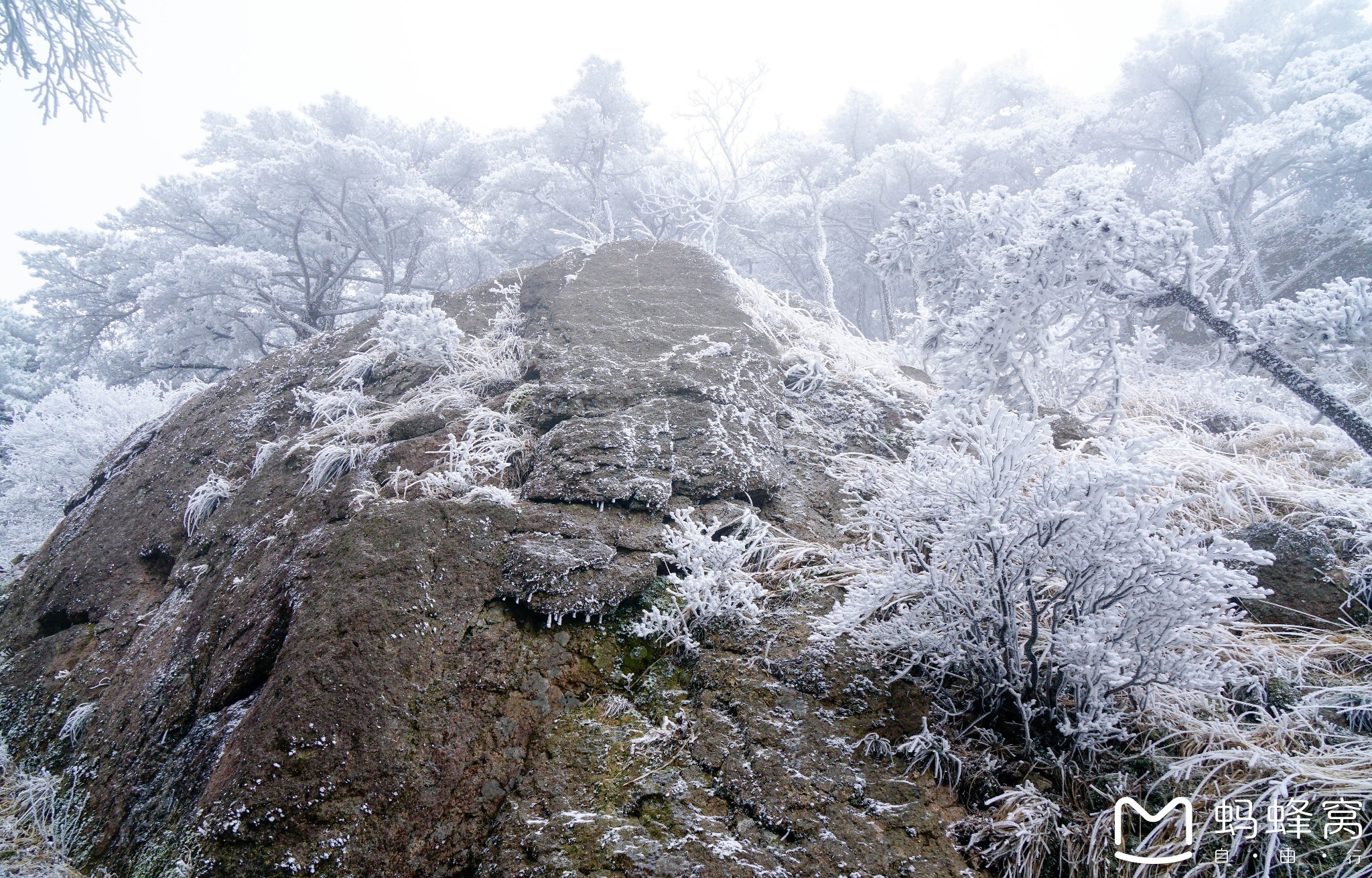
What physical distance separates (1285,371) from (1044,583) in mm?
1212

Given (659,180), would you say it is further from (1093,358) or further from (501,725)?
(501,725)

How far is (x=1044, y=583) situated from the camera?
5.93ft

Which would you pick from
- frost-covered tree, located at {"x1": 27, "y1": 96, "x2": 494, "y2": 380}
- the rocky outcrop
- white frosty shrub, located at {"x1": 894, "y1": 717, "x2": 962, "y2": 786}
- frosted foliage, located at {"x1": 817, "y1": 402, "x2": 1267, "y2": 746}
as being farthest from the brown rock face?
frost-covered tree, located at {"x1": 27, "y1": 96, "x2": 494, "y2": 380}

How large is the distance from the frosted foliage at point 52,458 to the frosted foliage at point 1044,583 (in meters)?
7.66

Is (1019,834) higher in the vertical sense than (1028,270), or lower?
lower

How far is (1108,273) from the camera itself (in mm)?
2096

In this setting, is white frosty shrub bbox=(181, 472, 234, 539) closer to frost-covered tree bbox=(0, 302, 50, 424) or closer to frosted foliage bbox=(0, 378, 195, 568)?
frosted foliage bbox=(0, 378, 195, 568)

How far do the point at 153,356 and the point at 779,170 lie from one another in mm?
12342

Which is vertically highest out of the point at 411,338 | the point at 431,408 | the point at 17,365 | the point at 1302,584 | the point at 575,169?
the point at 575,169

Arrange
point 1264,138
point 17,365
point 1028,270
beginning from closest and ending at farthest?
point 1028,270, point 1264,138, point 17,365

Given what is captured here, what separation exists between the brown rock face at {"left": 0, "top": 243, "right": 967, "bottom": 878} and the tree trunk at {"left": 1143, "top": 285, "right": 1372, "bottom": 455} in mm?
1489

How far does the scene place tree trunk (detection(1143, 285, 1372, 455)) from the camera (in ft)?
6.28

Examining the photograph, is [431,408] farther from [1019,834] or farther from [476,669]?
[1019,834]

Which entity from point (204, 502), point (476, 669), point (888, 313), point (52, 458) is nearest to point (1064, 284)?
point (476, 669)
